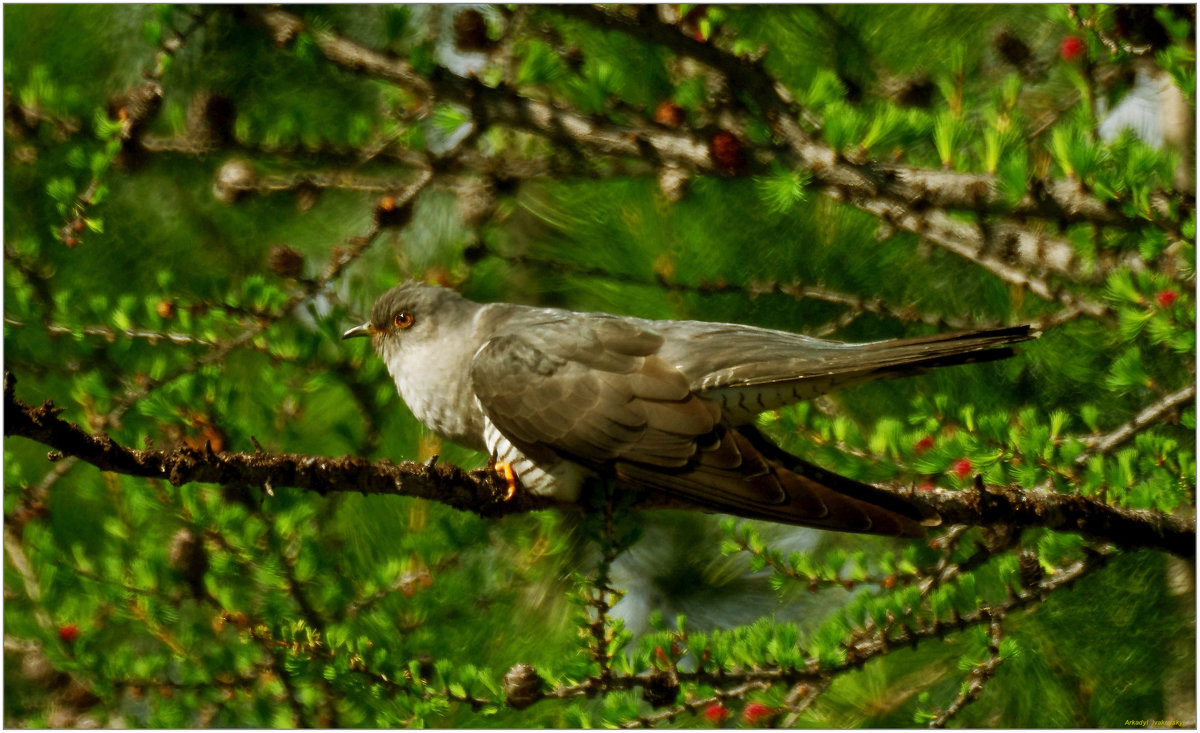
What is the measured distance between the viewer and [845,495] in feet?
7.38

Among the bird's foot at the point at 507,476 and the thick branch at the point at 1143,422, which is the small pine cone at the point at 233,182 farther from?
the thick branch at the point at 1143,422

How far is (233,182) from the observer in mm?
3732

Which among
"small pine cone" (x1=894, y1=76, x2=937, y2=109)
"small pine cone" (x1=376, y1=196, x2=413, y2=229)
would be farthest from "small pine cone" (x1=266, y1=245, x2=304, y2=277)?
"small pine cone" (x1=894, y1=76, x2=937, y2=109)

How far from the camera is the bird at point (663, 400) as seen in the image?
2.25 meters

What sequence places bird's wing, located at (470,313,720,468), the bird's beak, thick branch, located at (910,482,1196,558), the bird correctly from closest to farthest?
thick branch, located at (910,482,1196,558)
the bird
bird's wing, located at (470,313,720,468)
the bird's beak

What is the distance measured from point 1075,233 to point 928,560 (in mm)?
1125

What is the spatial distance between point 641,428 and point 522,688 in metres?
0.69

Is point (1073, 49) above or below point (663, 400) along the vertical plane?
above

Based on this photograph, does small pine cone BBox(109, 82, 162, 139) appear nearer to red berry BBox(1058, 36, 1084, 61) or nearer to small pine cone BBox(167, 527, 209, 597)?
small pine cone BBox(167, 527, 209, 597)

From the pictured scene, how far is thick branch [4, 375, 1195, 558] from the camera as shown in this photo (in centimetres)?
180

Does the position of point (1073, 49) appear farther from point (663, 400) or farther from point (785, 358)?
point (663, 400)

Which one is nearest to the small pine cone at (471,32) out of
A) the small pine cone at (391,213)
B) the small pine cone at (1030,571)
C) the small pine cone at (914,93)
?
the small pine cone at (391,213)

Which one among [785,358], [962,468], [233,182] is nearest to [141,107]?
[233,182]

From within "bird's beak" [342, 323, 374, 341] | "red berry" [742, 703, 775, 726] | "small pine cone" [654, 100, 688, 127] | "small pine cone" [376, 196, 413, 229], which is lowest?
"red berry" [742, 703, 775, 726]
